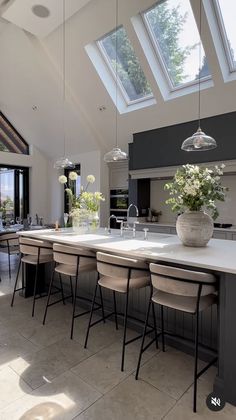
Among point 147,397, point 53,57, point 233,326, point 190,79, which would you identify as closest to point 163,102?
point 190,79

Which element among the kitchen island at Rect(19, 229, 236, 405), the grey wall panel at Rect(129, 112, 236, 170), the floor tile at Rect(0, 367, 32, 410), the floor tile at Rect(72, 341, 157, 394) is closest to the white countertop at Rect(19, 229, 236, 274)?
the kitchen island at Rect(19, 229, 236, 405)

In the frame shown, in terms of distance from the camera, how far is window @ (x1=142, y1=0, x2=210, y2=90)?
12.4 ft

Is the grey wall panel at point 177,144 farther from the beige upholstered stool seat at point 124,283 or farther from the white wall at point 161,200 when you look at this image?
the beige upholstered stool seat at point 124,283

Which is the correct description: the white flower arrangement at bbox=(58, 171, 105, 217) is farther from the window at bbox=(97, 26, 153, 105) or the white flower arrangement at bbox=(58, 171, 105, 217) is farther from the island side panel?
the window at bbox=(97, 26, 153, 105)

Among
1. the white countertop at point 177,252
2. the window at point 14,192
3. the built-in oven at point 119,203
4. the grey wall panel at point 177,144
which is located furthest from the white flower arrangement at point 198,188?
the window at point 14,192

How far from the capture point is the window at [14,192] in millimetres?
6996

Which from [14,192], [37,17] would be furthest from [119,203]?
[37,17]

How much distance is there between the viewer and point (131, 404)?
5.59 feet

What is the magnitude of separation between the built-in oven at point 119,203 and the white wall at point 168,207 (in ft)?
2.07

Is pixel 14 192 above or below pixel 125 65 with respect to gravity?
below

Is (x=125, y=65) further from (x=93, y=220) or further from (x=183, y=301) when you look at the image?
(x=183, y=301)

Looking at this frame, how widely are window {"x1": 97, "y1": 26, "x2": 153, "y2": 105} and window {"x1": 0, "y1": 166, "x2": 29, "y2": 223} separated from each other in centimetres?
370

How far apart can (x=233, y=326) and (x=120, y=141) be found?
482 cm

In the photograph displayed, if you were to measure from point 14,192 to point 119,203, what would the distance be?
3.04 m
